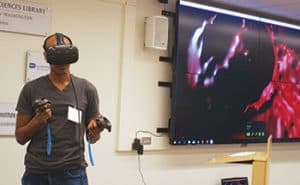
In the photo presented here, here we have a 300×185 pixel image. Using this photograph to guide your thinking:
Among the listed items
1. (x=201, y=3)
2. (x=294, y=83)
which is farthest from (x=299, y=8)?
(x=201, y=3)

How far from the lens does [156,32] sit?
12.8ft

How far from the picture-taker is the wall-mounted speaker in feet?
12.7

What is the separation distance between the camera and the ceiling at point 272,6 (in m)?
4.44

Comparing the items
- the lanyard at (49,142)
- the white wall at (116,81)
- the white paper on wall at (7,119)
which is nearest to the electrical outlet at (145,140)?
the white wall at (116,81)

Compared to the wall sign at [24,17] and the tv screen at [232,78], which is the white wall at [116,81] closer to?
the wall sign at [24,17]

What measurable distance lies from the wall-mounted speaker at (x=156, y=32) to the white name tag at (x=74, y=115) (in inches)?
65.9

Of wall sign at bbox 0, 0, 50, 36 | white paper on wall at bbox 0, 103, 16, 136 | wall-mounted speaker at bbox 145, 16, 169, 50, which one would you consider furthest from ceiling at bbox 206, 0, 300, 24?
white paper on wall at bbox 0, 103, 16, 136

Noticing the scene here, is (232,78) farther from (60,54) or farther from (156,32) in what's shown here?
(60,54)

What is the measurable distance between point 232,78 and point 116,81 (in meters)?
1.32

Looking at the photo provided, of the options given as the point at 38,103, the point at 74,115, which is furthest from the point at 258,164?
the point at 38,103

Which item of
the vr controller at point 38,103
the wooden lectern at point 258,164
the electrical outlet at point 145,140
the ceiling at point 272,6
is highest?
the ceiling at point 272,6

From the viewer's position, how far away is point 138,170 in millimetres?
3971

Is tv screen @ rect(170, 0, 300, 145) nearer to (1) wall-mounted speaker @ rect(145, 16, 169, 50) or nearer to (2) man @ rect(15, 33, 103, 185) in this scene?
(1) wall-mounted speaker @ rect(145, 16, 169, 50)

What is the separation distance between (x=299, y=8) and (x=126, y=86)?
220 centimetres
